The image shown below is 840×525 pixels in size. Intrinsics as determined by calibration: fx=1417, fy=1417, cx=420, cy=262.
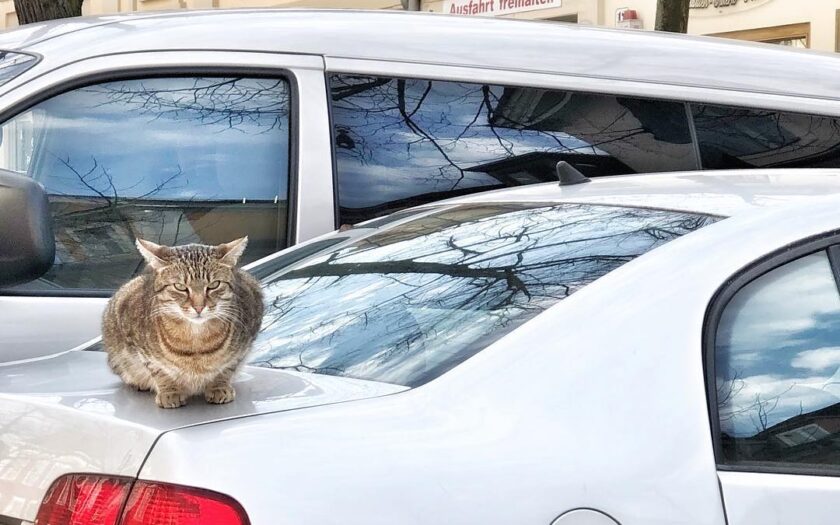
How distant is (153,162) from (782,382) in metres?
2.23

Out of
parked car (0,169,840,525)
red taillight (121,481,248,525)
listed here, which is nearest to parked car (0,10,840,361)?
parked car (0,169,840,525)

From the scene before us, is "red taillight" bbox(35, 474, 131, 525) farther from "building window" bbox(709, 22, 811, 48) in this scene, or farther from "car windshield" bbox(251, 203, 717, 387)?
"building window" bbox(709, 22, 811, 48)

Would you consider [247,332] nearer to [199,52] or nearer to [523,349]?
[523,349]

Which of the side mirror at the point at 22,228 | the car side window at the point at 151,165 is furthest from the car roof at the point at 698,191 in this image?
the side mirror at the point at 22,228

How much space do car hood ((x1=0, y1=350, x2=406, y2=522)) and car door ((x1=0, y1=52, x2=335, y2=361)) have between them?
4.53 feet

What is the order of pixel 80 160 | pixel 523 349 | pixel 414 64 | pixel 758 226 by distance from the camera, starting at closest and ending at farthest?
pixel 523 349 → pixel 758 226 → pixel 80 160 → pixel 414 64

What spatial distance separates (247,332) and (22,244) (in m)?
0.73

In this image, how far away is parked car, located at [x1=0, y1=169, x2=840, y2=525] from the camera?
233 cm

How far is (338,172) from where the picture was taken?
14.4 ft

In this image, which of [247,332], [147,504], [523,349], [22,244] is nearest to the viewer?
A: [147,504]

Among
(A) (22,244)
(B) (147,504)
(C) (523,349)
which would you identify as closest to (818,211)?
(C) (523,349)

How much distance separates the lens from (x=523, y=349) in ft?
8.39

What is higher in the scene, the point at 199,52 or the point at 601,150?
→ the point at 199,52

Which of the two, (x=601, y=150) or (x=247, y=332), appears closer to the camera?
(x=247, y=332)
